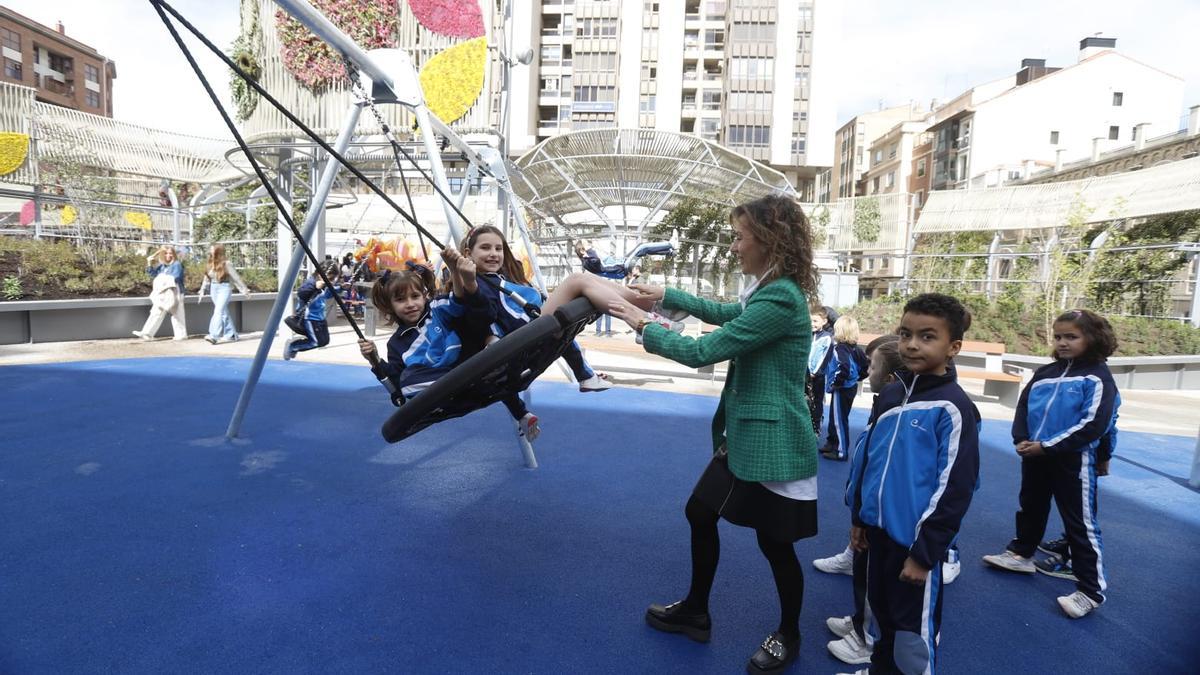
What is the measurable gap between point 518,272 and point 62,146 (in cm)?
1496

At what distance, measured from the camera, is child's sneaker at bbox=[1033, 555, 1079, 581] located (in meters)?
3.34

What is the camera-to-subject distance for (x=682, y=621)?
2.62m

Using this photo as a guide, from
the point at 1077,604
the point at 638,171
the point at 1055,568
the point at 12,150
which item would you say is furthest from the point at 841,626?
the point at 12,150

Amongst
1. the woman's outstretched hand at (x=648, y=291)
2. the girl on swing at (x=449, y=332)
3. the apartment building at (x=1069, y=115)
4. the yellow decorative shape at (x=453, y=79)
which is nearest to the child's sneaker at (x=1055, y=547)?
→ the woman's outstretched hand at (x=648, y=291)

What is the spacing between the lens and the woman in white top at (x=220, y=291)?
1095cm

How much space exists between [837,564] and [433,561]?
2.11 metres

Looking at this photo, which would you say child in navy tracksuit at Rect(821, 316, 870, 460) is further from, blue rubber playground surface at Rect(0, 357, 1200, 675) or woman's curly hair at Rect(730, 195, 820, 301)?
woman's curly hair at Rect(730, 195, 820, 301)

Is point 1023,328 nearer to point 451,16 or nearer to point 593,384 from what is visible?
point 451,16

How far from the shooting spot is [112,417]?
227 inches

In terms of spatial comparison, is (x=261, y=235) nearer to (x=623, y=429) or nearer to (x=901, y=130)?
(x=623, y=429)

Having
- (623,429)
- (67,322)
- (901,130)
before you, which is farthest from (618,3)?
(623,429)

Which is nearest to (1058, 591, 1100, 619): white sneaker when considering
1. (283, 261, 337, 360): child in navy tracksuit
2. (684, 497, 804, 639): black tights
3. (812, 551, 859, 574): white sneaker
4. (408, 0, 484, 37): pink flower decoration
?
(812, 551, 859, 574): white sneaker

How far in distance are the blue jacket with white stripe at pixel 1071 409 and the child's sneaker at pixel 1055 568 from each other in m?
0.72

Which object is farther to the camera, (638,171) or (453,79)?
(638,171)
